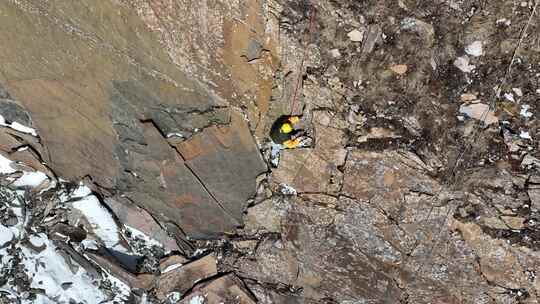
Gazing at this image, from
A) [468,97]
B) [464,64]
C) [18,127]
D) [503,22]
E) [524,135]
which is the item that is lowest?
[18,127]

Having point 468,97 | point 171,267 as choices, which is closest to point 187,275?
point 171,267

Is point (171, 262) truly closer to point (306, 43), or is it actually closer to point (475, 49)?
point (306, 43)

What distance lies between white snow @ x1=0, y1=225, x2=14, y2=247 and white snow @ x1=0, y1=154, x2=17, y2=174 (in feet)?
2.80

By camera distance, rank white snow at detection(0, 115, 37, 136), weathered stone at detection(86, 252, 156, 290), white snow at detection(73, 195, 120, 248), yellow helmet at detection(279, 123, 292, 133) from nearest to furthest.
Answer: yellow helmet at detection(279, 123, 292, 133)
white snow at detection(0, 115, 37, 136)
weathered stone at detection(86, 252, 156, 290)
white snow at detection(73, 195, 120, 248)

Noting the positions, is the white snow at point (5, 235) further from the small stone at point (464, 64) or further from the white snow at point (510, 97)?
the white snow at point (510, 97)

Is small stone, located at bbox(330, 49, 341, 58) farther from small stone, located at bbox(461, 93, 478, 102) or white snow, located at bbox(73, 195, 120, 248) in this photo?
white snow, located at bbox(73, 195, 120, 248)

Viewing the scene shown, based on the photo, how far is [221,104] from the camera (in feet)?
25.7

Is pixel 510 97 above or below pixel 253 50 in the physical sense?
below

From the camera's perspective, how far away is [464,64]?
701cm

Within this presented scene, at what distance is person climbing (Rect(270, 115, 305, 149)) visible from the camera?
7604mm

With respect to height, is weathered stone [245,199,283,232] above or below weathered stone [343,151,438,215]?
below

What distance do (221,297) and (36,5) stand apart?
498cm

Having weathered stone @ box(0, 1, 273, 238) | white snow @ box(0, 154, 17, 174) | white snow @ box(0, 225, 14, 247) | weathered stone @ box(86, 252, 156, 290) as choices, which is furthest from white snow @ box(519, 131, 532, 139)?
white snow @ box(0, 225, 14, 247)

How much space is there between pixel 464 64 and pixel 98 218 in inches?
231
